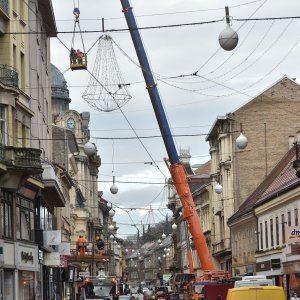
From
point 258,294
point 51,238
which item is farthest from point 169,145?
point 258,294

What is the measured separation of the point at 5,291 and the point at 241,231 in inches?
1533

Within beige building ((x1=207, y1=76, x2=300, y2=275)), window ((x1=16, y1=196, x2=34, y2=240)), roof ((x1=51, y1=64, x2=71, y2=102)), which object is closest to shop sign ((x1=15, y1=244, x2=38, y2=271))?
window ((x1=16, y1=196, x2=34, y2=240))

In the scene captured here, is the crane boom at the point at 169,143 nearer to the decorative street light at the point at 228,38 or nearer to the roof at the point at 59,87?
the decorative street light at the point at 228,38

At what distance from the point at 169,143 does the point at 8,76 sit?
6.71 metres

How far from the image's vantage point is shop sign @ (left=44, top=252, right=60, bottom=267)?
47625mm

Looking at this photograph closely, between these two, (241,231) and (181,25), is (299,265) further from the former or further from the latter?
→ (181,25)

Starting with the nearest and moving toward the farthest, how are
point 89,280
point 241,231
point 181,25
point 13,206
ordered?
point 181,25 → point 13,206 → point 89,280 → point 241,231

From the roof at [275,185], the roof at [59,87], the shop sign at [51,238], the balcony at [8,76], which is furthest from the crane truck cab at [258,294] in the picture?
the roof at [59,87]

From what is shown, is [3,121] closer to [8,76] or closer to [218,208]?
[8,76]

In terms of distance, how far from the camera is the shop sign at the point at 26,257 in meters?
39.8

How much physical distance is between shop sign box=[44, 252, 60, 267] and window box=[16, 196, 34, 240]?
13.2 feet

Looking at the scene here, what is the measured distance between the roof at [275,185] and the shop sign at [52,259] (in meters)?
13.4

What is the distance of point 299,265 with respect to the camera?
52500 mm

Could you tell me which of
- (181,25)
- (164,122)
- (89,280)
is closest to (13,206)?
(164,122)
